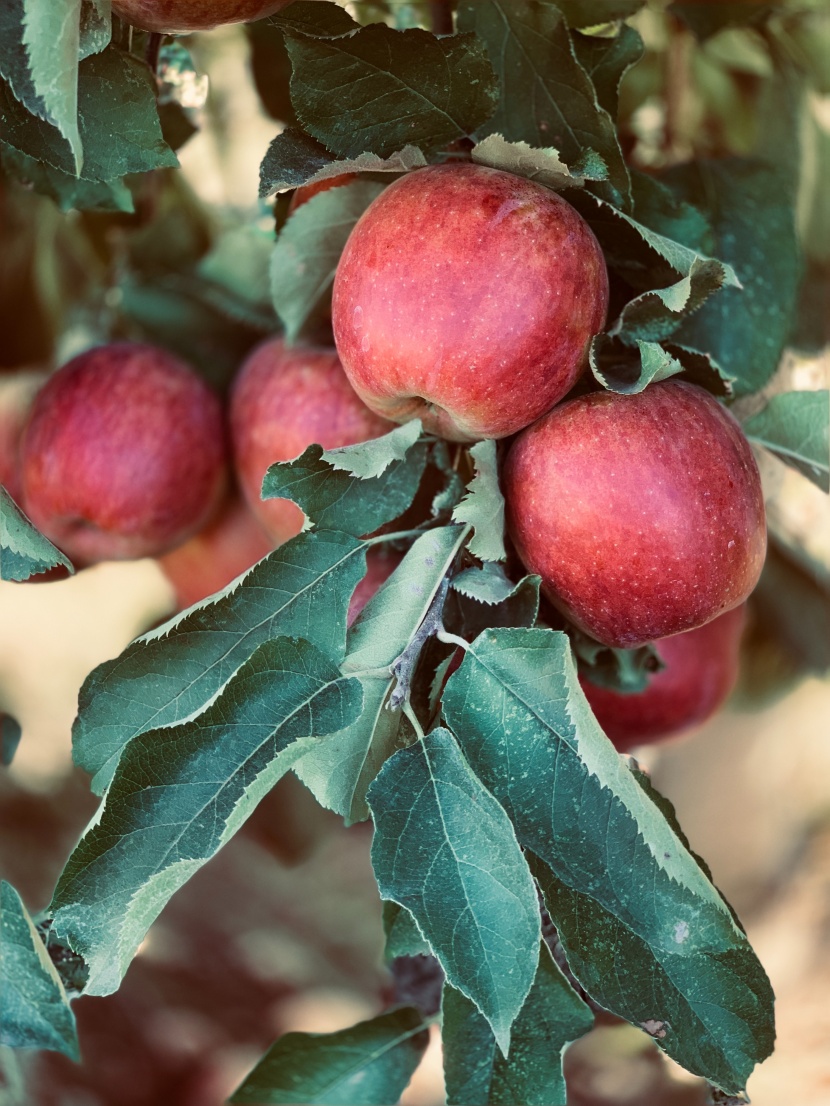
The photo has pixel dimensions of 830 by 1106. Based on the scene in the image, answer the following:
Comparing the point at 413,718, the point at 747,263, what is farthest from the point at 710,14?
the point at 413,718

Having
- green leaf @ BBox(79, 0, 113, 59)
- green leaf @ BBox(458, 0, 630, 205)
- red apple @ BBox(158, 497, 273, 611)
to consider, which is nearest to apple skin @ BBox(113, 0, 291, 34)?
green leaf @ BBox(79, 0, 113, 59)

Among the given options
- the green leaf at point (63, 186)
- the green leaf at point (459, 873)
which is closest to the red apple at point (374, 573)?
the green leaf at point (459, 873)

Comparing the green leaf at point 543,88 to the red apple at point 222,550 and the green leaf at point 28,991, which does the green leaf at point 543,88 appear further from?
the green leaf at point 28,991

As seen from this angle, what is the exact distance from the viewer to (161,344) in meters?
0.71

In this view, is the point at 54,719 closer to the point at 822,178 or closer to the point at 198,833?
the point at 198,833

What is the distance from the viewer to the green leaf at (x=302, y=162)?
0.41 meters

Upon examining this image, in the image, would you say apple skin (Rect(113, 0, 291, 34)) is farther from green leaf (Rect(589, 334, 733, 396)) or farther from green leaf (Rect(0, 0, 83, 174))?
green leaf (Rect(589, 334, 733, 396))

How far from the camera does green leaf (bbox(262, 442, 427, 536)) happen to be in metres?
0.42

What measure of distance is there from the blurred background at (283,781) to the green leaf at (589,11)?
0.21m

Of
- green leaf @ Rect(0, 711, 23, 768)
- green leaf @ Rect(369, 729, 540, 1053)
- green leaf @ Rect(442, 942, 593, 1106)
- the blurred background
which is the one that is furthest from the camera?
the blurred background

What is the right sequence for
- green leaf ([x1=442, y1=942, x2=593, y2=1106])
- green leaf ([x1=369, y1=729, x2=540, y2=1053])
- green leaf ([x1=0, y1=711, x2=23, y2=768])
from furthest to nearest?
green leaf ([x1=0, y1=711, x2=23, y2=768]) < green leaf ([x1=442, y1=942, x2=593, y2=1106]) < green leaf ([x1=369, y1=729, x2=540, y2=1053])

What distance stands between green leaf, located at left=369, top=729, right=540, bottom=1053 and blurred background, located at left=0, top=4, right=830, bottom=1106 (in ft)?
1.08

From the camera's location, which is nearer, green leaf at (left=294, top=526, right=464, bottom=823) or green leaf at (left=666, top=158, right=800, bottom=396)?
green leaf at (left=294, top=526, right=464, bottom=823)

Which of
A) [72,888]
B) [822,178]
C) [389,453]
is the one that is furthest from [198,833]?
[822,178]
